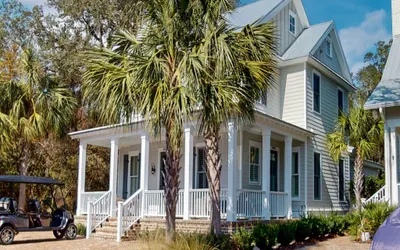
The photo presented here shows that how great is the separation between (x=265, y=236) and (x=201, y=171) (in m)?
5.92

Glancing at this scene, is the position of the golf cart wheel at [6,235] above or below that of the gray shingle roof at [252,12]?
below

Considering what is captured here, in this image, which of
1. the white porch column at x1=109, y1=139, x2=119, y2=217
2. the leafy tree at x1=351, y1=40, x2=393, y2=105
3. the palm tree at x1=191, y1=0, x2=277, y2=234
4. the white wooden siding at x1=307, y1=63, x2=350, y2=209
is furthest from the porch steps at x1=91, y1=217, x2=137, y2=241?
the leafy tree at x1=351, y1=40, x2=393, y2=105

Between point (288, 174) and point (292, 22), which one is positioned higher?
point (292, 22)

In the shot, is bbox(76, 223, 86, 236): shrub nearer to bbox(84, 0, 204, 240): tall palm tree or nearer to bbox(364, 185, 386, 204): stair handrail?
bbox(84, 0, 204, 240): tall palm tree

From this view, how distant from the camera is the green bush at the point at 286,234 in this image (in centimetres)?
1232

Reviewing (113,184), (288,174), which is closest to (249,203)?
(288,174)

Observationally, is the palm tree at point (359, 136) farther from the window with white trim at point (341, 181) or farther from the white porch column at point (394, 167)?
the white porch column at point (394, 167)

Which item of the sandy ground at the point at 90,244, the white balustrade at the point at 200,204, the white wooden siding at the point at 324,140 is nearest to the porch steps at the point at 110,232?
the sandy ground at the point at 90,244

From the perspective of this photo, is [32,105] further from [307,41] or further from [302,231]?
[302,231]

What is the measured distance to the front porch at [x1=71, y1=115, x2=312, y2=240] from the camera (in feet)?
47.0

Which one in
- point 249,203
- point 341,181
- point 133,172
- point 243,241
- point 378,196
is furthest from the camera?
point 341,181

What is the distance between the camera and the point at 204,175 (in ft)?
55.9

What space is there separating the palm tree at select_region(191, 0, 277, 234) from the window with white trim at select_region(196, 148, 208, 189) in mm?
5295

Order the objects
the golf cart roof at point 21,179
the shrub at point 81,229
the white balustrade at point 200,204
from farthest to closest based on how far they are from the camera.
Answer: the shrub at point 81,229
the golf cart roof at point 21,179
the white balustrade at point 200,204
